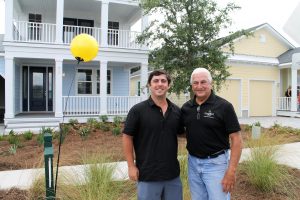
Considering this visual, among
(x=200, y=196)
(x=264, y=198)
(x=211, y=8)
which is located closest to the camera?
(x=200, y=196)

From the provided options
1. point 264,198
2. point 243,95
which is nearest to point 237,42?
point 243,95

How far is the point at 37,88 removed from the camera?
16.7 m

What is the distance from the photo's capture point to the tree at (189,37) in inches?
480

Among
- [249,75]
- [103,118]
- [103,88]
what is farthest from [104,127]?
[249,75]

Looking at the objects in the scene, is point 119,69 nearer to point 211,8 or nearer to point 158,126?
point 211,8

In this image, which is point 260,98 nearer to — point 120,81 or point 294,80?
point 294,80

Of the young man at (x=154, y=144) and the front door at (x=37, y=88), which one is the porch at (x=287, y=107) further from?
the young man at (x=154, y=144)

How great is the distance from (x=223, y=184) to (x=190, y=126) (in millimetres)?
646

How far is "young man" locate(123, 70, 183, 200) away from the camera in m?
2.96

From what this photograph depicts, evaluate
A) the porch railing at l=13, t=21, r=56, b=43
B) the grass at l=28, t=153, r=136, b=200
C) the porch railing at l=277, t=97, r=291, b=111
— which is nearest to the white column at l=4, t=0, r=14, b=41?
the porch railing at l=13, t=21, r=56, b=43

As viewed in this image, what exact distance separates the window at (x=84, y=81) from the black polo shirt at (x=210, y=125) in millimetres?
14606

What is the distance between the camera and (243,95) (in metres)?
19.9

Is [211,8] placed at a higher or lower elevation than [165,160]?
higher

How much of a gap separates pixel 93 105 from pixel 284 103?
1330cm
